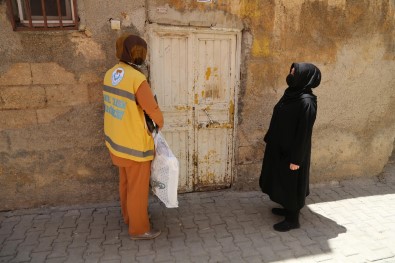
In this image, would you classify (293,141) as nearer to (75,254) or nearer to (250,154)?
(250,154)

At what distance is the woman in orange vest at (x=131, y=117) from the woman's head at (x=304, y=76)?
1.50m

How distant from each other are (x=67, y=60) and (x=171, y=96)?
1270mm

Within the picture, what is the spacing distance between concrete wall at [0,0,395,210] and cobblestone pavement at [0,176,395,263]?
350 millimetres

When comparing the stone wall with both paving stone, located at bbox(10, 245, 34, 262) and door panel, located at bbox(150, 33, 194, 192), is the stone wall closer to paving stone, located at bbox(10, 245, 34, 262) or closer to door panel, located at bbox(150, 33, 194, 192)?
door panel, located at bbox(150, 33, 194, 192)

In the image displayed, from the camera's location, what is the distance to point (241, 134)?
14.5 feet

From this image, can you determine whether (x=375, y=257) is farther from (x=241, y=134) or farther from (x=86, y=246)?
(x=86, y=246)

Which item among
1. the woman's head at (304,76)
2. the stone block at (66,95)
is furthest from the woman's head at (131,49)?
the woman's head at (304,76)

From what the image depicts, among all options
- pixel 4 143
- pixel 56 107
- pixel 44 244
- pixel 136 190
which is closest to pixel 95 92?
pixel 56 107

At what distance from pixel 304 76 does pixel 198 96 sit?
4.45ft

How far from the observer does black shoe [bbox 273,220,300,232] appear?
370cm

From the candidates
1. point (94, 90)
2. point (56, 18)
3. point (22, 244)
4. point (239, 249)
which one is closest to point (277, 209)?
point (239, 249)

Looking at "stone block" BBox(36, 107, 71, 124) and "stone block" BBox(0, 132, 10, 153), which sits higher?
"stone block" BBox(36, 107, 71, 124)

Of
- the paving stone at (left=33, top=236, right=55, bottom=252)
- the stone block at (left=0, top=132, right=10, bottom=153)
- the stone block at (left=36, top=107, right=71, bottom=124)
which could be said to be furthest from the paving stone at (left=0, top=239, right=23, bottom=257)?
the stone block at (left=36, top=107, right=71, bottom=124)

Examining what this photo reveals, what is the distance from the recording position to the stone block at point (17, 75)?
3.54 meters
